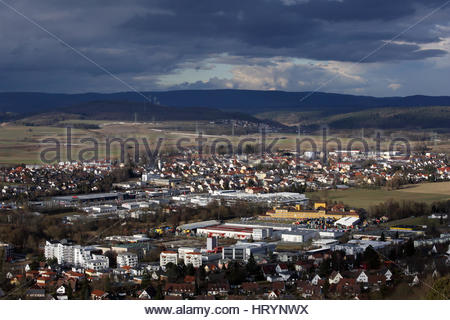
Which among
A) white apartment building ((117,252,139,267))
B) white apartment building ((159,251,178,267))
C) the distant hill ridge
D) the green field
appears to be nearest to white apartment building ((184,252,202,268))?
white apartment building ((159,251,178,267))

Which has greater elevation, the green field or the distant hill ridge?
the distant hill ridge

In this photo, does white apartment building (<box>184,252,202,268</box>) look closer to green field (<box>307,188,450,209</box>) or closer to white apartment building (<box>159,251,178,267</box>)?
white apartment building (<box>159,251,178,267</box>)

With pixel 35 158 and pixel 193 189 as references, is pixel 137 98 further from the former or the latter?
pixel 193 189

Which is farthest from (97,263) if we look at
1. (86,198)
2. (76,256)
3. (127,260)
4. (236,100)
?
(236,100)

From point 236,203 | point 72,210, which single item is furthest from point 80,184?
point 236,203

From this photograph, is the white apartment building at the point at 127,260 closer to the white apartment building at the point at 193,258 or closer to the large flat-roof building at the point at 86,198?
the white apartment building at the point at 193,258

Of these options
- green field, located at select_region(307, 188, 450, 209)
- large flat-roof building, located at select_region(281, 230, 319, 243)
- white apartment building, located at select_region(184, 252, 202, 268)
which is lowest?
large flat-roof building, located at select_region(281, 230, 319, 243)

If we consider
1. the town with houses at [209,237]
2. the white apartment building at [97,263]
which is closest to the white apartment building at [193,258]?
the town with houses at [209,237]
